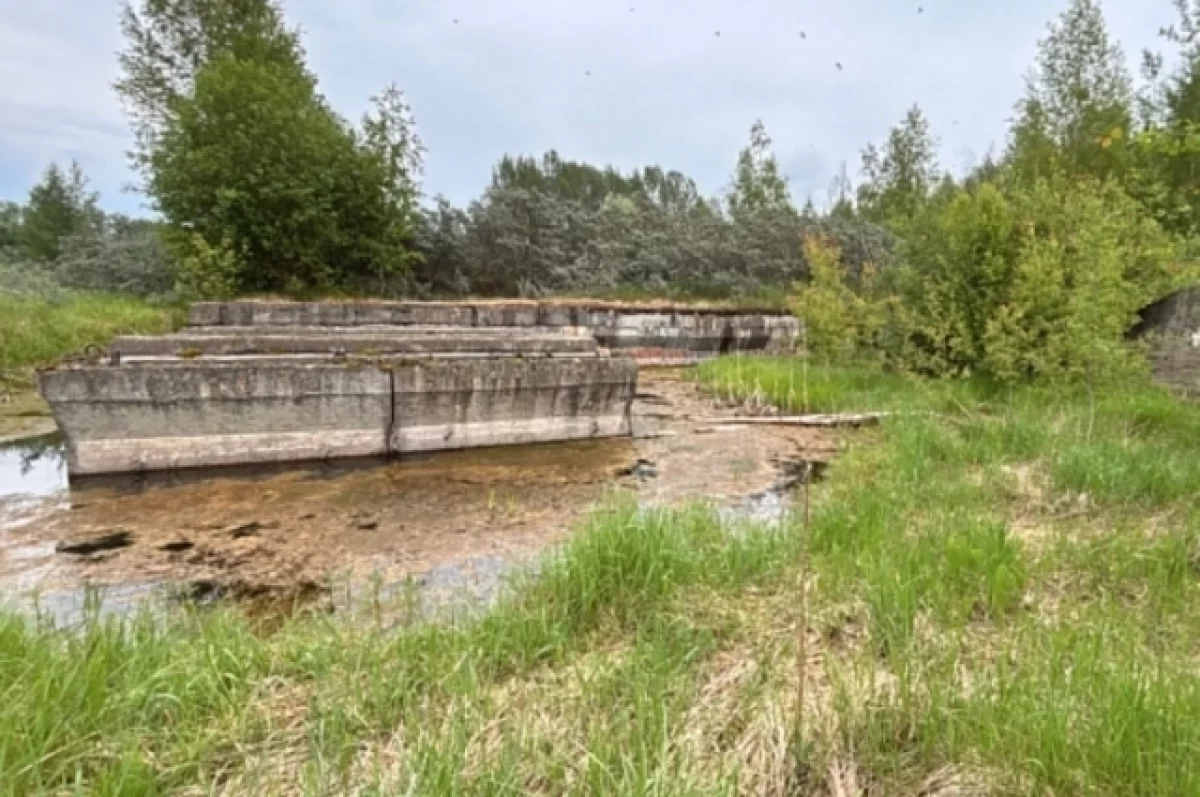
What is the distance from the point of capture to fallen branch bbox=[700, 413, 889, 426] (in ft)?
18.6

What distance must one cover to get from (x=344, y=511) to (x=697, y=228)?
12.5m

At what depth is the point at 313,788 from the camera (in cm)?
135

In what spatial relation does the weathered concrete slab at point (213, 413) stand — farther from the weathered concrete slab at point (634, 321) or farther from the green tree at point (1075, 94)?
the green tree at point (1075, 94)

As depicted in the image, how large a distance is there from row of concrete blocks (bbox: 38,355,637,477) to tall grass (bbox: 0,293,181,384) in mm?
3756

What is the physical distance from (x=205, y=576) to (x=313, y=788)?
6.05 feet

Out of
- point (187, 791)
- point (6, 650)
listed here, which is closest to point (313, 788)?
point (187, 791)

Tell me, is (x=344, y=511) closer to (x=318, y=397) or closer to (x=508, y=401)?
(x=318, y=397)

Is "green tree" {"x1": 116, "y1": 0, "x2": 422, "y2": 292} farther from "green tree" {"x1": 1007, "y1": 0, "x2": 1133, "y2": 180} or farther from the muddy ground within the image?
"green tree" {"x1": 1007, "y1": 0, "x2": 1133, "y2": 180}

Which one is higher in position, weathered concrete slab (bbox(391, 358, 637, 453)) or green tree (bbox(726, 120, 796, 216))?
green tree (bbox(726, 120, 796, 216))

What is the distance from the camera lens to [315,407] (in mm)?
4715

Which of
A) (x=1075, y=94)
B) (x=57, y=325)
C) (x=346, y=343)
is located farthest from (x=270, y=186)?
(x=1075, y=94)

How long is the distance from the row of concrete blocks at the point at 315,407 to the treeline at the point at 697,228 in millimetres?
3211

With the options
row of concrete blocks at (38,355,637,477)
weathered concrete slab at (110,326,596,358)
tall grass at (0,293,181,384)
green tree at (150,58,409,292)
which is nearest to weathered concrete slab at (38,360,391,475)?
row of concrete blocks at (38,355,637,477)

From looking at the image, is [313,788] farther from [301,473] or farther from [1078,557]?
[301,473]
